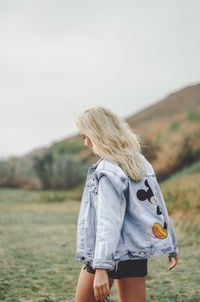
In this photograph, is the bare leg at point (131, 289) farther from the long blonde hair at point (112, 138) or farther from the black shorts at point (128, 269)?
the long blonde hair at point (112, 138)

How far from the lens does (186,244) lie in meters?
6.76

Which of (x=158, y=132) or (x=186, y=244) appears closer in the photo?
(x=186, y=244)

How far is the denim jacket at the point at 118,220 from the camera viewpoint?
8.27ft

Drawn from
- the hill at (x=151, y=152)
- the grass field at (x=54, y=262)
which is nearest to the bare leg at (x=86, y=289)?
the grass field at (x=54, y=262)

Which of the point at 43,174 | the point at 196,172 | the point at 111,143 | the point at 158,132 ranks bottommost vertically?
the point at 111,143

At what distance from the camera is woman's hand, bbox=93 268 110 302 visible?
2.46 m

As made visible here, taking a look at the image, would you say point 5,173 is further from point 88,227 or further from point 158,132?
point 88,227

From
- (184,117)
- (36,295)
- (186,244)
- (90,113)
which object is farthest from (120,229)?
(184,117)

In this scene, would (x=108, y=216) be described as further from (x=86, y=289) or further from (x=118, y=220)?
(x=86, y=289)

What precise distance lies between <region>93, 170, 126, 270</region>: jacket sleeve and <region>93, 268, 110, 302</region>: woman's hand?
0.10 feet

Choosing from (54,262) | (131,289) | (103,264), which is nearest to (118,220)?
(103,264)

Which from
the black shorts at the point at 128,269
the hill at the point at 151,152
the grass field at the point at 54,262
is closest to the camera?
the black shorts at the point at 128,269

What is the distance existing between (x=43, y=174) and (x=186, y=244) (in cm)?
856

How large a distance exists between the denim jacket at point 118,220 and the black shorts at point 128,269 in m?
0.03
